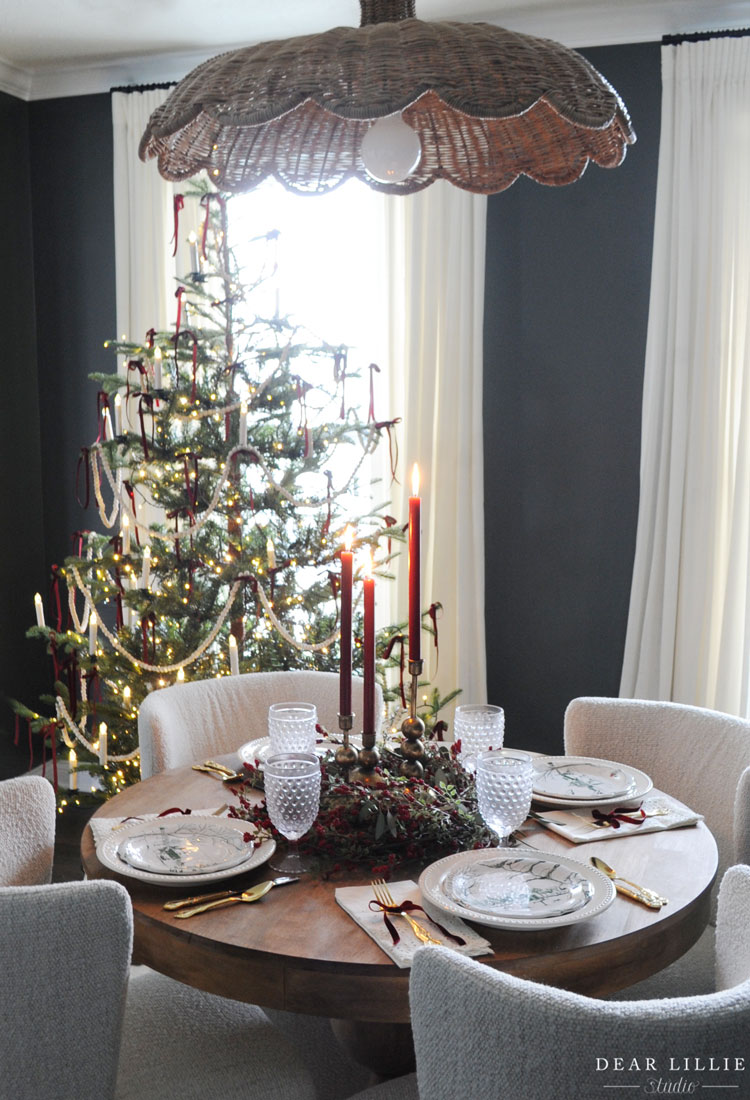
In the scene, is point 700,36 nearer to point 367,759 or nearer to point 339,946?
point 367,759

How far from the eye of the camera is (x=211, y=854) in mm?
1612

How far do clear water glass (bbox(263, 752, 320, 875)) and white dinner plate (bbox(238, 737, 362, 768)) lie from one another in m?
0.42

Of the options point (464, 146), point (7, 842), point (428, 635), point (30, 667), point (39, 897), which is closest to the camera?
point (39, 897)

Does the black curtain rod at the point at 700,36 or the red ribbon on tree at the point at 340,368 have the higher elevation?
the black curtain rod at the point at 700,36

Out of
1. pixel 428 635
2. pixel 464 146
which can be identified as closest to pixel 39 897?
pixel 464 146

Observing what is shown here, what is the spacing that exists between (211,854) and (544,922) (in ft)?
1.78

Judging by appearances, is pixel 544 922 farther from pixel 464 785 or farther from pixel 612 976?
pixel 464 785

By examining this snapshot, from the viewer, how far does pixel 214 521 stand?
3490 millimetres

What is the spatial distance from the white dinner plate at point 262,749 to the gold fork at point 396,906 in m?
0.51

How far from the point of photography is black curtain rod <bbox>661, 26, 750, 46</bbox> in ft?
10.9

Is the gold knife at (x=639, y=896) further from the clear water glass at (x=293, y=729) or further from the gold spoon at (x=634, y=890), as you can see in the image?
the clear water glass at (x=293, y=729)

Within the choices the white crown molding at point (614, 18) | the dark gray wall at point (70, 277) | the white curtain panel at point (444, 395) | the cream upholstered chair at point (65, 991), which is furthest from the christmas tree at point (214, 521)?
the cream upholstered chair at point (65, 991)

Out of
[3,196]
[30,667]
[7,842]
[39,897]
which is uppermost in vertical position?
[3,196]

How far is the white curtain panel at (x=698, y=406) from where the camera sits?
3.39 m
